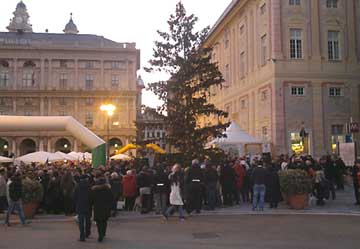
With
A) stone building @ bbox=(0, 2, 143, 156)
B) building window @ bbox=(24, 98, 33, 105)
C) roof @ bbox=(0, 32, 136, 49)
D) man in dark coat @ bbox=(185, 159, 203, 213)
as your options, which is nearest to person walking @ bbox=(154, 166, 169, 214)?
man in dark coat @ bbox=(185, 159, 203, 213)

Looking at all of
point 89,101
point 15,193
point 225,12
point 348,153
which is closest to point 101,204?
point 15,193

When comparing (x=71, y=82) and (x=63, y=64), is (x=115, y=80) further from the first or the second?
(x=63, y=64)

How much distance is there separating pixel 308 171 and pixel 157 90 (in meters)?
9.26

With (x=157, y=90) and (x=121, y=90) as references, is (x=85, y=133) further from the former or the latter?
(x=121, y=90)

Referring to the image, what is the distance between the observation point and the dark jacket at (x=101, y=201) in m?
12.4

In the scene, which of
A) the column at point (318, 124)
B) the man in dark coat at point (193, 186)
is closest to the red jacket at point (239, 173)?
the man in dark coat at point (193, 186)

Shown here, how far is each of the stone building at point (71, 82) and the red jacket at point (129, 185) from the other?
68840mm

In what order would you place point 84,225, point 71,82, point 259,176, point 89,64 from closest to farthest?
point 84,225 < point 259,176 < point 71,82 < point 89,64

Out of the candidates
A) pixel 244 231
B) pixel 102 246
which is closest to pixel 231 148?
pixel 244 231

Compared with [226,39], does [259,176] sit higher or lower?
lower

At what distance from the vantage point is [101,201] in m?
12.4

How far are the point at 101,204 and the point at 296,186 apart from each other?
8381 mm

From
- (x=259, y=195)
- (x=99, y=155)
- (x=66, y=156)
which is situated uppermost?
(x=99, y=155)

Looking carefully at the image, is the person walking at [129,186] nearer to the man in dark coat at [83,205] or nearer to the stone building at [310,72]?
the man in dark coat at [83,205]
